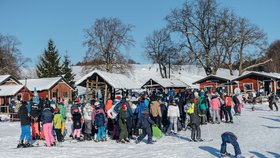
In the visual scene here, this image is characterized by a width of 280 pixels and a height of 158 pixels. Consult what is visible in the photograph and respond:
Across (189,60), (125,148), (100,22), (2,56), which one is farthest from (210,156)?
(2,56)

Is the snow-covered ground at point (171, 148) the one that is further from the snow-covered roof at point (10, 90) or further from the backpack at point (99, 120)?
the snow-covered roof at point (10, 90)

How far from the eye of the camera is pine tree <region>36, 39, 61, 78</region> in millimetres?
66562

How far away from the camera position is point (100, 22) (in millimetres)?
62969

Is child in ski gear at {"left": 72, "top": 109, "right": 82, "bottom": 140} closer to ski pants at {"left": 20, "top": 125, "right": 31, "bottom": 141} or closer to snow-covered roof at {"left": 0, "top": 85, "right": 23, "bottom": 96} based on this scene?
ski pants at {"left": 20, "top": 125, "right": 31, "bottom": 141}

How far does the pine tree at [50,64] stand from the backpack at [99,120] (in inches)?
1985

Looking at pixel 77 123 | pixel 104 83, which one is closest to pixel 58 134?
pixel 77 123

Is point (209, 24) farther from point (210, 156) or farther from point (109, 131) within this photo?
point (210, 156)

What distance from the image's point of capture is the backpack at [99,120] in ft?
57.0

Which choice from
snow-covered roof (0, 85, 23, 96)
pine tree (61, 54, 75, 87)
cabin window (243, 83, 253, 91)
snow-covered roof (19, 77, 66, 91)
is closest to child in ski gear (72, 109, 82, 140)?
snow-covered roof (0, 85, 23, 96)

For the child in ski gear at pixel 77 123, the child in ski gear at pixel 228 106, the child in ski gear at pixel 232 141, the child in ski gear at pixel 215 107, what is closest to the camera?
the child in ski gear at pixel 232 141

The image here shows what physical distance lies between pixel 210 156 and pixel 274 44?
→ 101435 millimetres

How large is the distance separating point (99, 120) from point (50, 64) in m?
51.8

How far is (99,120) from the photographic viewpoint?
17391 millimetres

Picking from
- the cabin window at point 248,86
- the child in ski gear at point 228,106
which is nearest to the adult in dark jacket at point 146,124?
the child in ski gear at point 228,106
